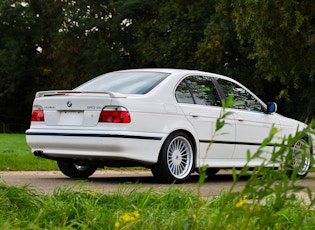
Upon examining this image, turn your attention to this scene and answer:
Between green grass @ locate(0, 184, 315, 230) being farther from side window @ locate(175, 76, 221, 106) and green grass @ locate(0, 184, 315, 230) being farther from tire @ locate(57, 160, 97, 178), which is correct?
tire @ locate(57, 160, 97, 178)

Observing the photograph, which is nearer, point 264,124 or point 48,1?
point 264,124

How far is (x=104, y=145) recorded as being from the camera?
29.4ft

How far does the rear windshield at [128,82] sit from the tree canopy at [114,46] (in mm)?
13647

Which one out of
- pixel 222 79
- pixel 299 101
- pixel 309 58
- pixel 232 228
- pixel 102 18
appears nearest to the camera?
pixel 232 228

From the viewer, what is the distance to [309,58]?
2252 centimetres

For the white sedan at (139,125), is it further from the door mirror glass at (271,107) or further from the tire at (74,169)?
the door mirror glass at (271,107)

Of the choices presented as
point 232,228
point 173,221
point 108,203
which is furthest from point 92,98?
point 232,228

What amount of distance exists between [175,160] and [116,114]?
42.6 inches

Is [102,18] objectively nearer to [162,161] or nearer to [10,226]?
[162,161]

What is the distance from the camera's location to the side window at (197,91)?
32.4 feet

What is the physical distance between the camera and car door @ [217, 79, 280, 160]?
10572mm

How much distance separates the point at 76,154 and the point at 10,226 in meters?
5.39

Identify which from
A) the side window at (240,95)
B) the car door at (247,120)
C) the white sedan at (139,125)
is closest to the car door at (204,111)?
the white sedan at (139,125)

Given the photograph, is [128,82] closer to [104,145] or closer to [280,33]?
[104,145]
